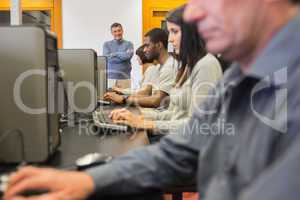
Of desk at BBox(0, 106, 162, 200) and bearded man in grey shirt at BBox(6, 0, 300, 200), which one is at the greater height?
bearded man in grey shirt at BBox(6, 0, 300, 200)

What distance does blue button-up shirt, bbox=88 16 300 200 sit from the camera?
1.66 feet

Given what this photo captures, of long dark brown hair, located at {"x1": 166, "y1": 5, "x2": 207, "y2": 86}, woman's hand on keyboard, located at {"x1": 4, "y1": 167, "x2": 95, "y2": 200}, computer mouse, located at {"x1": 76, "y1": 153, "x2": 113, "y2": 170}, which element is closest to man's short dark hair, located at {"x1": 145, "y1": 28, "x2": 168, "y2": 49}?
long dark brown hair, located at {"x1": 166, "y1": 5, "x2": 207, "y2": 86}

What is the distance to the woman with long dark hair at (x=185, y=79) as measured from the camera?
160cm

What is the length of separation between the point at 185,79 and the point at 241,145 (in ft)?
4.22

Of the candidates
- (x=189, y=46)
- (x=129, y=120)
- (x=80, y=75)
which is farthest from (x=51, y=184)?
(x=80, y=75)

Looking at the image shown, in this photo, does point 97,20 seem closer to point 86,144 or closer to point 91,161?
point 86,144

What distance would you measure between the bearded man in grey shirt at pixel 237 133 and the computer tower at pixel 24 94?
0.31 m

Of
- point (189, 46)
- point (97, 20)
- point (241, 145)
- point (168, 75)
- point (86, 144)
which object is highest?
point (97, 20)

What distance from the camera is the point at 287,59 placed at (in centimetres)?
56

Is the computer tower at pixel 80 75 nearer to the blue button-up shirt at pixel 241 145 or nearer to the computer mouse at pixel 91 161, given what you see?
the computer mouse at pixel 91 161

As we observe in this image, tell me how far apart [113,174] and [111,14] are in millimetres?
5140

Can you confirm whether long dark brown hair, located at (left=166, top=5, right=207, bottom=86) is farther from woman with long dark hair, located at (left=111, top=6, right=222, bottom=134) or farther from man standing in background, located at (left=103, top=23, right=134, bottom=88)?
man standing in background, located at (left=103, top=23, right=134, bottom=88)

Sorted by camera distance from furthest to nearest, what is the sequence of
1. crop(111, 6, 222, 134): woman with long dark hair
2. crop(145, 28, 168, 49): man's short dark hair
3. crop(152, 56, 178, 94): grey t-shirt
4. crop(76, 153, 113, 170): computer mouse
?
crop(145, 28, 168, 49): man's short dark hair
crop(152, 56, 178, 94): grey t-shirt
crop(111, 6, 222, 134): woman with long dark hair
crop(76, 153, 113, 170): computer mouse

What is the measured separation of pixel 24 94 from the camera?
1025 mm
